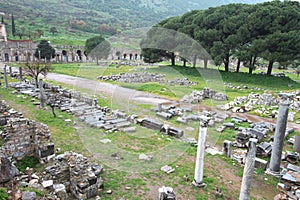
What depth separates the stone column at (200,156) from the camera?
8.32 meters

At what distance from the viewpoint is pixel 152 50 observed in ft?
127

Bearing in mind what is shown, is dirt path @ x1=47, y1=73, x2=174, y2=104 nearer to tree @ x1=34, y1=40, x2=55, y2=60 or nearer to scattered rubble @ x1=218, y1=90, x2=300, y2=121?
scattered rubble @ x1=218, y1=90, x2=300, y2=121

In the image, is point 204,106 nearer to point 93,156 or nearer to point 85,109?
point 85,109

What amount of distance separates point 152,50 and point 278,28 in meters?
19.0

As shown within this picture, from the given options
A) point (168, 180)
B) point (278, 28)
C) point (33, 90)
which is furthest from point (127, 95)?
point (278, 28)

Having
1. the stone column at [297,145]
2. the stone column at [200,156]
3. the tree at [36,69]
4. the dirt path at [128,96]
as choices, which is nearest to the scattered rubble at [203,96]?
the dirt path at [128,96]

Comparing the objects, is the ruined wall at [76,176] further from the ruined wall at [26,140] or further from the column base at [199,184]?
the column base at [199,184]

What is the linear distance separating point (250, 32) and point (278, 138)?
26.5 m

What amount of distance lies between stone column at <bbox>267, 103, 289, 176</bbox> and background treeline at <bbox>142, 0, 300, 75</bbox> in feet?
60.9

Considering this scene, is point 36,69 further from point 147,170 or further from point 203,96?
point 147,170

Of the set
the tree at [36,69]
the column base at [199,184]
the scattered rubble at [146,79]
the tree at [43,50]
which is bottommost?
the column base at [199,184]

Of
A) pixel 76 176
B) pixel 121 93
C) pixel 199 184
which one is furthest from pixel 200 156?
pixel 121 93

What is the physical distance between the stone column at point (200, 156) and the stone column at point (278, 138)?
354 cm

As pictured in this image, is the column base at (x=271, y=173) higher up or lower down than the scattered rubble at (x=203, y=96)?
lower down
